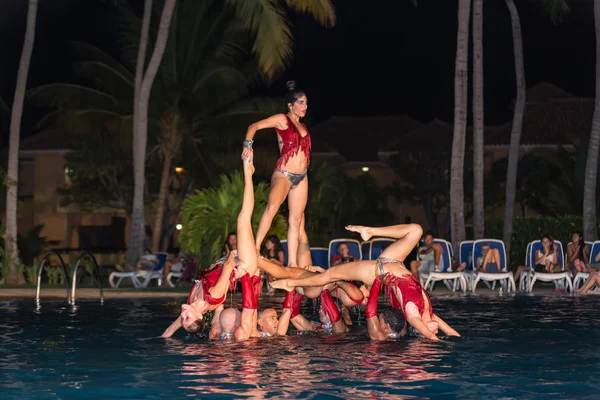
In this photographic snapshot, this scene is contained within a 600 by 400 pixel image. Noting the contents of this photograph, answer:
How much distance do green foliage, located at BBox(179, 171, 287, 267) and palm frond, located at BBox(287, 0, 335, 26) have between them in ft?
16.6

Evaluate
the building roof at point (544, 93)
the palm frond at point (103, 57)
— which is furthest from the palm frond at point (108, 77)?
the building roof at point (544, 93)

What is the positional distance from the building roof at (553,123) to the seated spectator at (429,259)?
2960cm

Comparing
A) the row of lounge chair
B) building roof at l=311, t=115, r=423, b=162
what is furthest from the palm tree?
building roof at l=311, t=115, r=423, b=162

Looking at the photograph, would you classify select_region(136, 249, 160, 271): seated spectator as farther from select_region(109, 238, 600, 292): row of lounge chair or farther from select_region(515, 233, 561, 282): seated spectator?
select_region(515, 233, 561, 282): seated spectator

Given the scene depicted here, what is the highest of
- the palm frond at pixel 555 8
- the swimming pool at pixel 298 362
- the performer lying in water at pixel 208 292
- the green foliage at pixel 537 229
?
the palm frond at pixel 555 8

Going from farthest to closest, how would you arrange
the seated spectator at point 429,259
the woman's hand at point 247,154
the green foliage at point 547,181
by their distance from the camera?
the green foliage at point 547,181, the seated spectator at point 429,259, the woman's hand at point 247,154

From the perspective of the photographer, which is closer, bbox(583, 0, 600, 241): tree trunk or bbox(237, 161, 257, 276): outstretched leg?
bbox(237, 161, 257, 276): outstretched leg

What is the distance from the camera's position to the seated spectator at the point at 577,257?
22.3 metres

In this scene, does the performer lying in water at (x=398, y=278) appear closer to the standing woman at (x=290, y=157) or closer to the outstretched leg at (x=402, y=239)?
the outstretched leg at (x=402, y=239)

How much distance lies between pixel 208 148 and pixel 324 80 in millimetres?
32624

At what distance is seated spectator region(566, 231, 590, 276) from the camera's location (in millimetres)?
22328

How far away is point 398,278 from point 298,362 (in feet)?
6.72

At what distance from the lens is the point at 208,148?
40625 mm

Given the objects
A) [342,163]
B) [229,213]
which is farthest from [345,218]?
[229,213]
